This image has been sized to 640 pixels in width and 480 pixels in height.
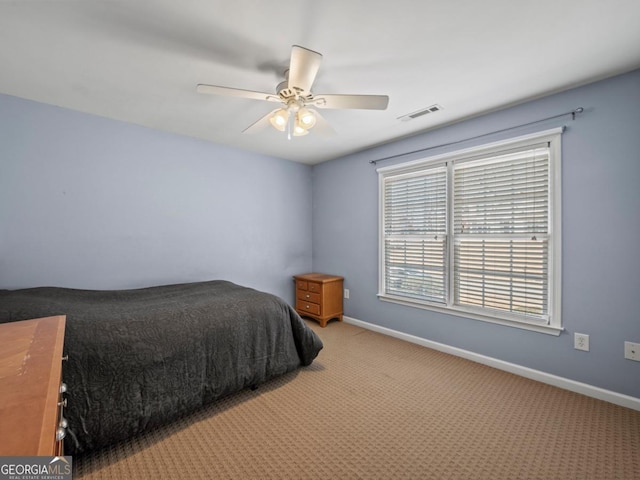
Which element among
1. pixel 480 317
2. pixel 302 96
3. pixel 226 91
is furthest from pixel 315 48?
pixel 480 317

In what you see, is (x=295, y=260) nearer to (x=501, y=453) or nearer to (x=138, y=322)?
(x=138, y=322)

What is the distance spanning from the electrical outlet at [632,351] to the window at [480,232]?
378 mm

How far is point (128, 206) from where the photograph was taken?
284cm

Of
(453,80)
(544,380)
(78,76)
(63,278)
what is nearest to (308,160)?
(453,80)

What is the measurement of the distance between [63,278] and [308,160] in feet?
10.0

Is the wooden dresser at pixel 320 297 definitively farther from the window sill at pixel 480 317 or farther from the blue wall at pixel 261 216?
the window sill at pixel 480 317

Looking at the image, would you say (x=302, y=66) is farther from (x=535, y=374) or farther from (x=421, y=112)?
(x=535, y=374)

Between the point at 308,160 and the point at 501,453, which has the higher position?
the point at 308,160

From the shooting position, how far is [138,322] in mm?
1770

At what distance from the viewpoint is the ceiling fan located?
61.0 inches

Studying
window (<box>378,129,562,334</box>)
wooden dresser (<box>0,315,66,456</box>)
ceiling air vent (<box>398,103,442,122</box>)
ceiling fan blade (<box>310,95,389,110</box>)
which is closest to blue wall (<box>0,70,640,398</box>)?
window (<box>378,129,562,334</box>)

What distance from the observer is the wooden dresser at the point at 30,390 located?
0.57 meters

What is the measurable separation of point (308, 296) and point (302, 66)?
2.93 metres
